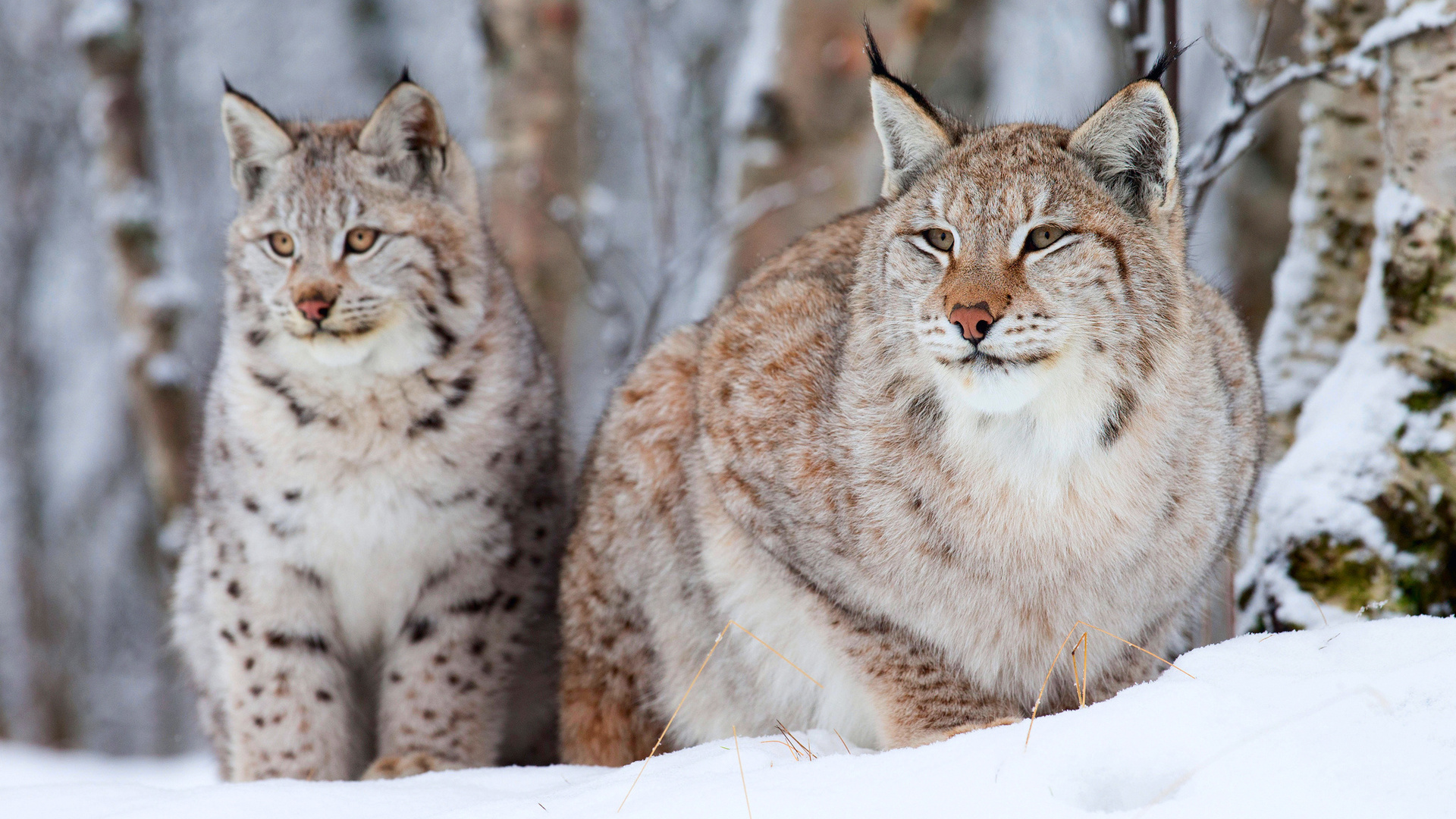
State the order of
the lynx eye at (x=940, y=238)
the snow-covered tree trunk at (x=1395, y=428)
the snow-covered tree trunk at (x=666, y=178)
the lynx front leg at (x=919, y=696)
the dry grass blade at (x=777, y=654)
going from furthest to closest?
1. the snow-covered tree trunk at (x=666, y=178)
2. the snow-covered tree trunk at (x=1395, y=428)
3. the dry grass blade at (x=777, y=654)
4. the lynx front leg at (x=919, y=696)
5. the lynx eye at (x=940, y=238)

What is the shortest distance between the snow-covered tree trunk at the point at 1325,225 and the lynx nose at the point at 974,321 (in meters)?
2.41

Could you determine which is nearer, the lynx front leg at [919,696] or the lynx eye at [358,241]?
the lynx front leg at [919,696]

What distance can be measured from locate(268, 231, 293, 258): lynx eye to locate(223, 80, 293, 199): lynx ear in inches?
12.0

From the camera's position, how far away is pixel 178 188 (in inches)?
585

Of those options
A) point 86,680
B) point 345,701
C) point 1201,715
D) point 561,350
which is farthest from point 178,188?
point 1201,715

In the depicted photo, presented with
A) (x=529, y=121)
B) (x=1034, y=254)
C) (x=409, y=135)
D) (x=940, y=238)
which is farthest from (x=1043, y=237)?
(x=529, y=121)

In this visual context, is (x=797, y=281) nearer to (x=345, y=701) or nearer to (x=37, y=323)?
(x=345, y=701)

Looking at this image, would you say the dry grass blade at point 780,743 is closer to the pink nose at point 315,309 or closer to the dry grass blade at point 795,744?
the dry grass blade at point 795,744

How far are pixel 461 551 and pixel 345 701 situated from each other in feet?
2.37

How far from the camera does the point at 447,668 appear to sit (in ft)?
13.7

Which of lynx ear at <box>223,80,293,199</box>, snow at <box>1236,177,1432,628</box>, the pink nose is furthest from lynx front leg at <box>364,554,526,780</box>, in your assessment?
snow at <box>1236,177,1432,628</box>

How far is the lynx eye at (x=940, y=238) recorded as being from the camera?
10.2ft

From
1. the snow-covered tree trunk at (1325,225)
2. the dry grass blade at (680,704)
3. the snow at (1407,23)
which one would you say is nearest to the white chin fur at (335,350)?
the dry grass blade at (680,704)

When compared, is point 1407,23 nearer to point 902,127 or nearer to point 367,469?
point 902,127
